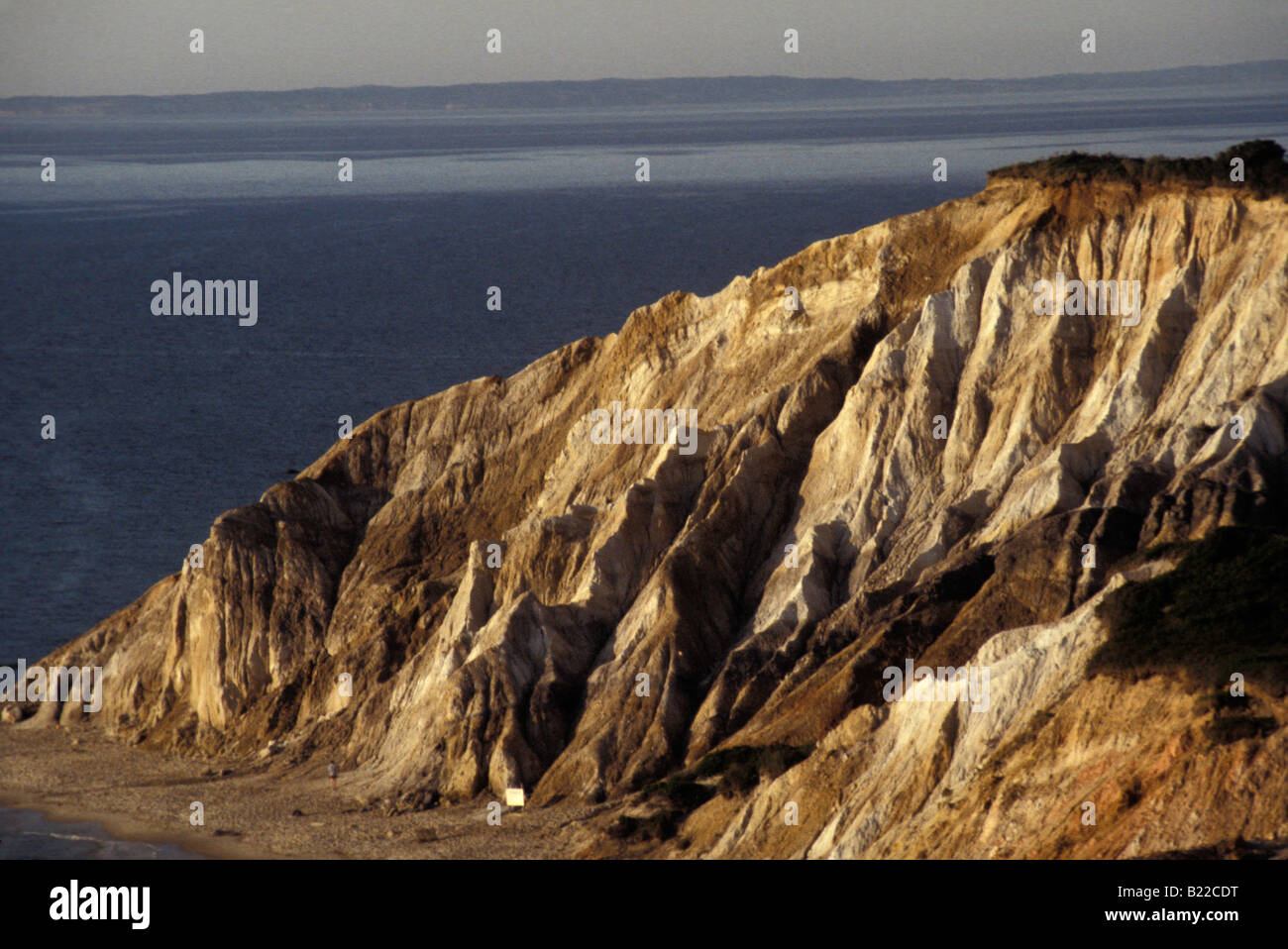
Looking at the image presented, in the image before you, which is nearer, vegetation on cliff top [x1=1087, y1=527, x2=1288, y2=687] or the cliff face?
vegetation on cliff top [x1=1087, y1=527, x2=1288, y2=687]

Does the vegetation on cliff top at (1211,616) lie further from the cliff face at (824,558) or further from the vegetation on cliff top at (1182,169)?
the vegetation on cliff top at (1182,169)

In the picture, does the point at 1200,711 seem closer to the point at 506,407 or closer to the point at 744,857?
the point at 744,857

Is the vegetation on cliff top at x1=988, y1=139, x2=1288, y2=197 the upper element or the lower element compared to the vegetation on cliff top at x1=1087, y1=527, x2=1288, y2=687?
upper

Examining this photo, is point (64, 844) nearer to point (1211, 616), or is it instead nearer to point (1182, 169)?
point (1211, 616)

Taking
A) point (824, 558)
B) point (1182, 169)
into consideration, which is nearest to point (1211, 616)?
point (824, 558)

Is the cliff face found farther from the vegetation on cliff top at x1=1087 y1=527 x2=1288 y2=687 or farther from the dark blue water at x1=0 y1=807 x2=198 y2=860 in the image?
the dark blue water at x1=0 y1=807 x2=198 y2=860

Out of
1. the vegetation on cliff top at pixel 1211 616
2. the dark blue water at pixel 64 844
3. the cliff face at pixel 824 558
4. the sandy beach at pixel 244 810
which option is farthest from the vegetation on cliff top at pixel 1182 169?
the dark blue water at pixel 64 844

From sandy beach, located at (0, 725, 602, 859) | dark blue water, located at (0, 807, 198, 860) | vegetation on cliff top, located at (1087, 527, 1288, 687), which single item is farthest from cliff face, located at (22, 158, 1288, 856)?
dark blue water, located at (0, 807, 198, 860)
